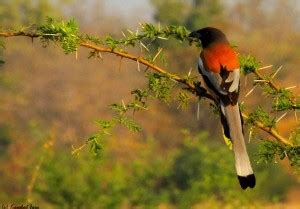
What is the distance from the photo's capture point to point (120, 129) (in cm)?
4006

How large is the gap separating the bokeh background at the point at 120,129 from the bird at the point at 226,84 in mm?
9637

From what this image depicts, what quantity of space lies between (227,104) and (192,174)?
21677 millimetres

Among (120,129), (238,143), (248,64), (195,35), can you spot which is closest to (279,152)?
(238,143)

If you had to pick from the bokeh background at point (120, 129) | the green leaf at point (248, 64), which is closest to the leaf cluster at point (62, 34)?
the green leaf at point (248, 64)

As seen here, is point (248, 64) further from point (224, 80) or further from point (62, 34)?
point (62, 34)

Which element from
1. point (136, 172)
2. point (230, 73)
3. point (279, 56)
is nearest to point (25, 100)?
point (279, 56)

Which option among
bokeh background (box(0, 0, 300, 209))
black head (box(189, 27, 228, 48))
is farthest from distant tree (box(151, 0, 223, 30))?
black head (box(189, 27, 228, 48))

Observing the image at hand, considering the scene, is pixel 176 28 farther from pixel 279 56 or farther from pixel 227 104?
pixel 279 56

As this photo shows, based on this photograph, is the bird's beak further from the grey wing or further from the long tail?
the long tail

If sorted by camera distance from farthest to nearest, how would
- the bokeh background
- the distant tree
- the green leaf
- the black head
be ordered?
the distant tree → the bokeh background → the black head → the green leaf

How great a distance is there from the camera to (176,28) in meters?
3.33

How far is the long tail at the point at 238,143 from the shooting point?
125 inches

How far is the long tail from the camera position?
319cm

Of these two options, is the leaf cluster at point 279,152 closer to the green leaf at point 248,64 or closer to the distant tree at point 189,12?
the green leaf at point 248,64
